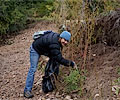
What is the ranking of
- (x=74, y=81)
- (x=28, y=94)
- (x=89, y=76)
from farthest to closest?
(x=89, y=76), (x=28, y=94), (x=74, y=81)

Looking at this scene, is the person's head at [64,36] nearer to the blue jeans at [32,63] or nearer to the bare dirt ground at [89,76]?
the blue jeans at [32,63]

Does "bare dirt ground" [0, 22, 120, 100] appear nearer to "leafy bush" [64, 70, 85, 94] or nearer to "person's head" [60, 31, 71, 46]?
"leafy bush" [64, 70, 85, 94]

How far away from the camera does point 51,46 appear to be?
159 inches

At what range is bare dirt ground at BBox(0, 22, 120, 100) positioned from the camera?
415 centimetres

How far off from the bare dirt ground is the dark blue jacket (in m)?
0.67

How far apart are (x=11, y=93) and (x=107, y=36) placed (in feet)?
8.18

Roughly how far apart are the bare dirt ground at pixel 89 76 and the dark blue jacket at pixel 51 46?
0.67m

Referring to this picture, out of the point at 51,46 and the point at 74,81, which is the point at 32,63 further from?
the point at 74,81

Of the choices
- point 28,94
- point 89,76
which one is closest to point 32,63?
point 28,94

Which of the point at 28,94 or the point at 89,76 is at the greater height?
the point at 89,76

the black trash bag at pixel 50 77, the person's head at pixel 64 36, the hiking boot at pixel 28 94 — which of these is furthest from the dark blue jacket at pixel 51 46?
the hiking boot at pixel 28 94

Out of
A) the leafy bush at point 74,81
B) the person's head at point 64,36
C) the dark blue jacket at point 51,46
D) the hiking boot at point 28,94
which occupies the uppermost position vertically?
the person's head at point 64,36

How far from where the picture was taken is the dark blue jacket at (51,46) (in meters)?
4.03

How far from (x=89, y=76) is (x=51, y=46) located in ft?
3.75
